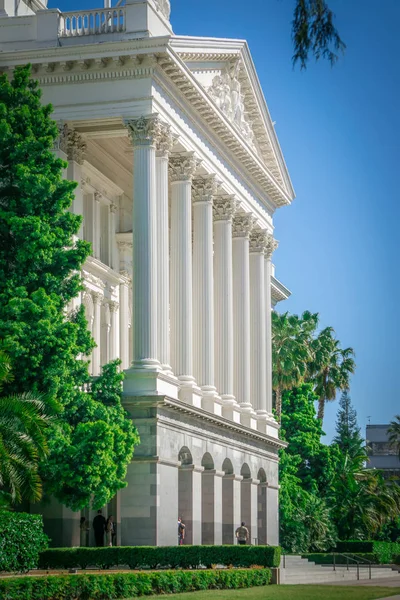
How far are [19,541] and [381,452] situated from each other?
144m

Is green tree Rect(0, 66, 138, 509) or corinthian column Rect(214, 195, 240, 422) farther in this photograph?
corinthian column Rect(214, 195, 240, 422)

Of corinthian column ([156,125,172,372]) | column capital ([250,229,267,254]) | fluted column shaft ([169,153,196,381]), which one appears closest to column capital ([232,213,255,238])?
column capital ([250,229,267,254])

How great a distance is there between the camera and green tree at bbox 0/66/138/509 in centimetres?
4488

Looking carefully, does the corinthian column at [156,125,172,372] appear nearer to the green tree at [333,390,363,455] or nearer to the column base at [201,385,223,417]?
the column base at [201,385,223,417]

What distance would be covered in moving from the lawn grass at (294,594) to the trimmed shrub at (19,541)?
416 centimetres

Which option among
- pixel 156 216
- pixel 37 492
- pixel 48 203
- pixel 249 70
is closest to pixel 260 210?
pixel 249 70

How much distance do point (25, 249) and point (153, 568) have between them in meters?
11.4

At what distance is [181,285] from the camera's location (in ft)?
193

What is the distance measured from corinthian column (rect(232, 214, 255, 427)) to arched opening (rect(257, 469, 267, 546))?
11.4 ft

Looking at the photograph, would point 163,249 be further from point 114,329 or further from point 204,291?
point 114,329

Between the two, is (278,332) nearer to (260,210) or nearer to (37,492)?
(260,210)

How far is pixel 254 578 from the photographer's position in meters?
47.8

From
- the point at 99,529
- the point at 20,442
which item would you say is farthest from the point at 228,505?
the point at 20,442

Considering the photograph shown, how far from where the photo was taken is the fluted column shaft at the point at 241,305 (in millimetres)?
70312
